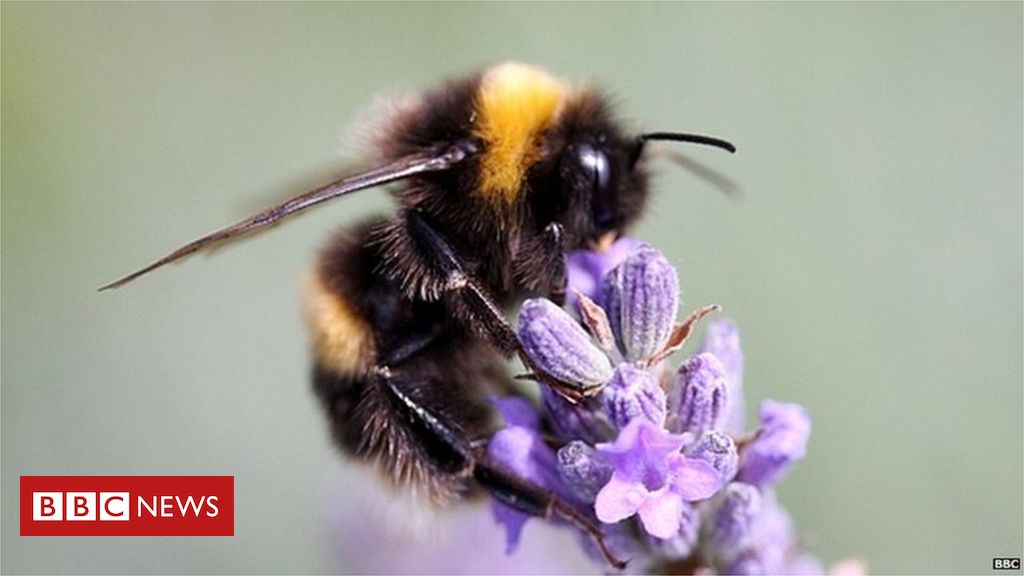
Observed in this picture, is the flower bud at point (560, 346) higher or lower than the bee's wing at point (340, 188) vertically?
lower

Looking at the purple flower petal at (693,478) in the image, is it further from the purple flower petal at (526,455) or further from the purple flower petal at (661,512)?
the purple flower petal at (526,455)

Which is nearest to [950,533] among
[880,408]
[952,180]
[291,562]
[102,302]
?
[880,408]

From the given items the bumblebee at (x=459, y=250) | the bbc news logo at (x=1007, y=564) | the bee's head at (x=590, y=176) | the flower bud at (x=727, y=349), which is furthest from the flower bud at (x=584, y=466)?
the bbc news logo at (x=1007, y=564)

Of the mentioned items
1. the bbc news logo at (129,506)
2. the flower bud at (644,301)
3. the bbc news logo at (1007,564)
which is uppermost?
the flower bud at (644,301)

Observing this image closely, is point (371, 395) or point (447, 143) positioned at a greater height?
point (447, 143)

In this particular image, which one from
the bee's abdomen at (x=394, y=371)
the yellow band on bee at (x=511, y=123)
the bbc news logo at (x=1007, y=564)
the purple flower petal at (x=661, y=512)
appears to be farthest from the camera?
the bbc news logo at (x=1007, y=564)

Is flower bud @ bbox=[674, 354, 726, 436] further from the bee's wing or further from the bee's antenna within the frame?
the bee's wing

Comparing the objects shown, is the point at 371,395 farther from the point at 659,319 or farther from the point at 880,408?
the point at 880,408
